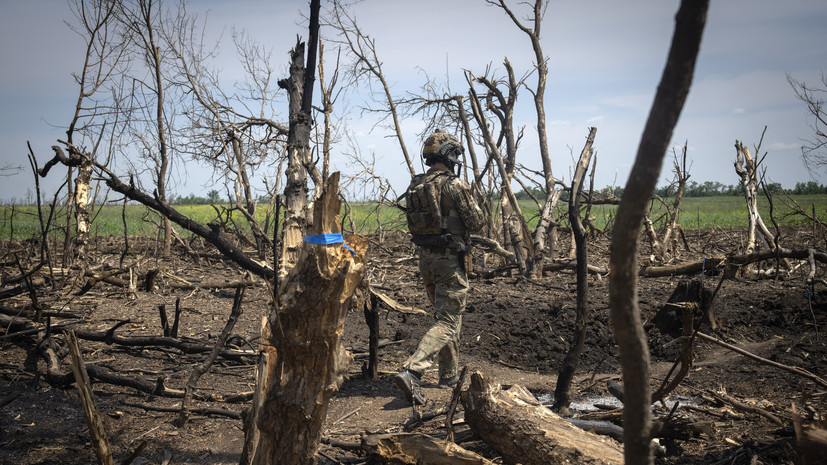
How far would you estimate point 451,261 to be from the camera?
532 centimetres

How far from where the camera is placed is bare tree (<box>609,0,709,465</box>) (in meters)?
1.12

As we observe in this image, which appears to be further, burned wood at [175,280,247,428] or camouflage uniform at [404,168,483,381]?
camouflage uniform at [404,168,483,381]

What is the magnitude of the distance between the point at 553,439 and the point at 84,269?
750cm

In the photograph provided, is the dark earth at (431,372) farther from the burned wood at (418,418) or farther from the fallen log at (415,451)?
the fallen log at (415,451)

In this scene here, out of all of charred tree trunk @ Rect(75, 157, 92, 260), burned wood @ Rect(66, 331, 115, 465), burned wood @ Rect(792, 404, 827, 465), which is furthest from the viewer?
charred tree trunk @ Rect(75, 157, 92, 260)

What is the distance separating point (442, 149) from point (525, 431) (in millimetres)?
3160

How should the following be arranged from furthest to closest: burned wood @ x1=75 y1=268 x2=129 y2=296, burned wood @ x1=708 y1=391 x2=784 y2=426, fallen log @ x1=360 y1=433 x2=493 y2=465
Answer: burned wood @ x1=75 y1=268 x2=129 y2=296
burned wood @ x1=708 y1=391 x2=784 y2=426
fallen log @ x1=360 y1=433 x2=493 y2=465

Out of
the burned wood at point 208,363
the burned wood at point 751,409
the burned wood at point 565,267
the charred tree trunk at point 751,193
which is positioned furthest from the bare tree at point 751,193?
the burned wood at point 208,363

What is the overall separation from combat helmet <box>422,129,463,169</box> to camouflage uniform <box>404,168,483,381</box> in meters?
0.18

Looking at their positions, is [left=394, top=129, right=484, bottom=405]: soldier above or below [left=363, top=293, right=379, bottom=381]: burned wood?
above

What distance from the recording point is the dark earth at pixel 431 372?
137 inches

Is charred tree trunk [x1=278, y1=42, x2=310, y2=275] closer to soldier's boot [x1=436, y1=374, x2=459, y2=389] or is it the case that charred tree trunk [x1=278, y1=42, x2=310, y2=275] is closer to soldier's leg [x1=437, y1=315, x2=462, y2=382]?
soldier's leg [x1=437, y1=315, x2=462, y2=382]

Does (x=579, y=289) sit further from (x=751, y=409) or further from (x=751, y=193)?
(x=751, y=193)

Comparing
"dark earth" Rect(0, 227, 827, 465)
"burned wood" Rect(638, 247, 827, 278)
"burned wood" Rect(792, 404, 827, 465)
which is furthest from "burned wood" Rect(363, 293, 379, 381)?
"burned wood" Rect(638, 247, 827, 278)
